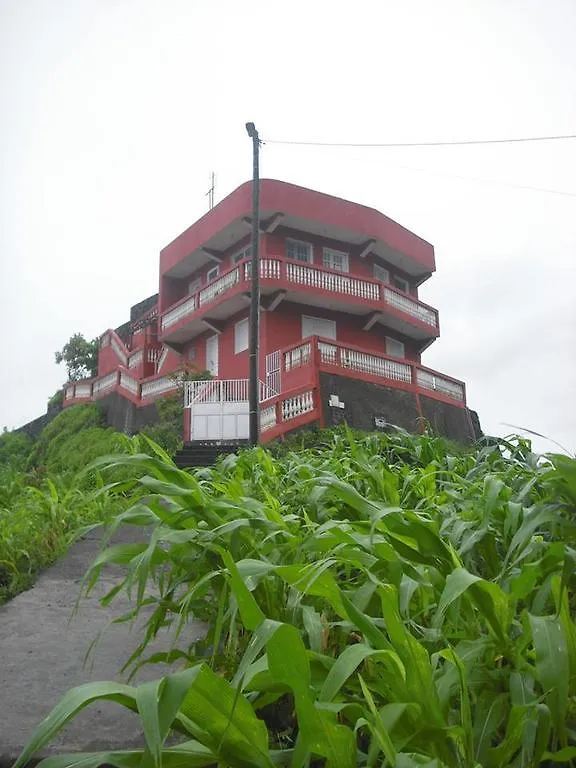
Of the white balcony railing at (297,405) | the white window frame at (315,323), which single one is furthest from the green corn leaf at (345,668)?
the white window frame at (315,323)

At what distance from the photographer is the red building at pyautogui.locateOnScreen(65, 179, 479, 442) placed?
553 inches

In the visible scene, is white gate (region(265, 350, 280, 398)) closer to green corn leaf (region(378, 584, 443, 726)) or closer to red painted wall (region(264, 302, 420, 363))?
red painted wall (region(264, 302, 420, 363))

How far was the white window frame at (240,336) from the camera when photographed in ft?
58.6

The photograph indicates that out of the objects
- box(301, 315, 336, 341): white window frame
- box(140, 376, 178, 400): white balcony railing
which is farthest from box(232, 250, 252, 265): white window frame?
box(140, 376, 178, 400): white balcony railing

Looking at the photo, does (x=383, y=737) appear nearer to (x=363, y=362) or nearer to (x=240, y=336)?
(x=363, y=362)

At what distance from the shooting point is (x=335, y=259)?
1923 centimetres

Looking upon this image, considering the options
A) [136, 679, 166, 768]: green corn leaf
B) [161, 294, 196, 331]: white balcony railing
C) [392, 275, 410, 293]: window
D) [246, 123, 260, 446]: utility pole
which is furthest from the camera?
[392, 275, 410, 293]: window

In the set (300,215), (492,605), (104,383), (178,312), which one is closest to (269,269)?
(300,215)

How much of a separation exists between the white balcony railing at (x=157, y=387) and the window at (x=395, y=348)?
21.0 ft

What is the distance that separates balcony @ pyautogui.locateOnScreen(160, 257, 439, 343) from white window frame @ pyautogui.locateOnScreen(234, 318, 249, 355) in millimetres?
382

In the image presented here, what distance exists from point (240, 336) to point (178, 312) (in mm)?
2434

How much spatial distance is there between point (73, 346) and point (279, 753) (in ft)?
84.0

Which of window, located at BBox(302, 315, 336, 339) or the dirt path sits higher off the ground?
window, located at BBox(302, 315, 336, 339)

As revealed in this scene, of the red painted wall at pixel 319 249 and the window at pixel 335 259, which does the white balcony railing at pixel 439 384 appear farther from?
the window at pixel 335 259
